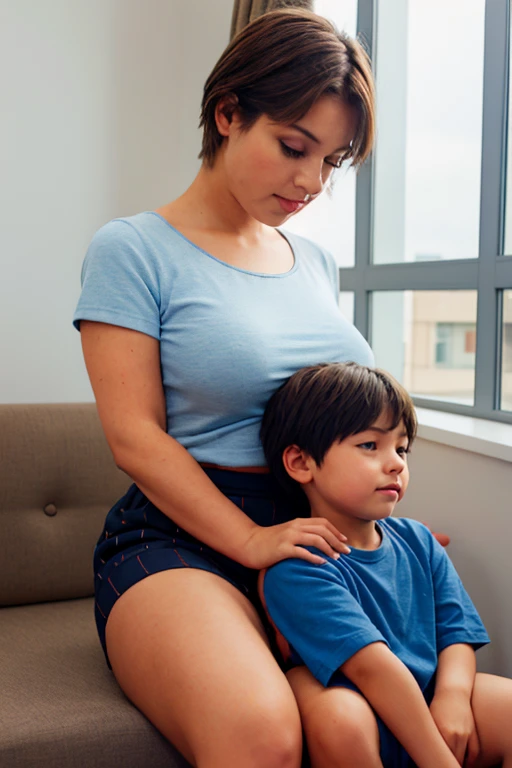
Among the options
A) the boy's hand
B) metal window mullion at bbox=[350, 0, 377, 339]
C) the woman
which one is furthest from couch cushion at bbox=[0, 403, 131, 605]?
metal window mullion at bbox=[350, 0, 377, 339]

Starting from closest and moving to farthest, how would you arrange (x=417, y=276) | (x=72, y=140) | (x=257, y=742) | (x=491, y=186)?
1. (x=257, y=742)
2. (x=491, y=186)
3. (x=417, y=276)
4. (x=72, y=140)

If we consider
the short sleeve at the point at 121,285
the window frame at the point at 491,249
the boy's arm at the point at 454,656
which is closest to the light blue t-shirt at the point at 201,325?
the short sleeve at the point at 121,285

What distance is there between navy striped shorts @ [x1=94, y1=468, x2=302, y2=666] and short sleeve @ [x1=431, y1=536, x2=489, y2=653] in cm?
22

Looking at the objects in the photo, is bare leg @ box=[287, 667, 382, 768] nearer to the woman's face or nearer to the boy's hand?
the boy's hand

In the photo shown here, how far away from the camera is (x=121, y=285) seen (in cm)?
127

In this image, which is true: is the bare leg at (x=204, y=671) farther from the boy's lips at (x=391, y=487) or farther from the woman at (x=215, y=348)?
the boy's lips at (x=391, y=487)

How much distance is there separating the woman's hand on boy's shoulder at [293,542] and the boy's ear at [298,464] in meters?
0.08

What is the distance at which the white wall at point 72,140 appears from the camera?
2.50 meters

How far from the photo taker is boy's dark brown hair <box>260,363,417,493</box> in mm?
1219

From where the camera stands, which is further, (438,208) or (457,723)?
(438,208)

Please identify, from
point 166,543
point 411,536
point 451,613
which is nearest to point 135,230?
point 166,543

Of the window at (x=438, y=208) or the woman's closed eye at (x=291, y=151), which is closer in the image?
the woman's closed eye at (x=291, y=151)

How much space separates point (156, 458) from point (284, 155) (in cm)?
49

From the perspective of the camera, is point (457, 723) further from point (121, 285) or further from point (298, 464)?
point (121, 285)
